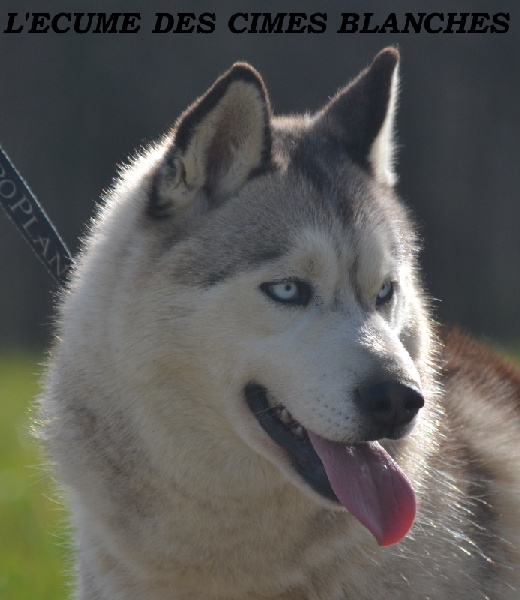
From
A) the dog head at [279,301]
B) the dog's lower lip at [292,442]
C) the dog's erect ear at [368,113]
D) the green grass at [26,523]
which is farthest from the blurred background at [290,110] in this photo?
the dog's lower lip at [292,442]

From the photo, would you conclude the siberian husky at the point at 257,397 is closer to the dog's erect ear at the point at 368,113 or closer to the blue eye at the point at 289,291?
the blue eye at the point at 289,291

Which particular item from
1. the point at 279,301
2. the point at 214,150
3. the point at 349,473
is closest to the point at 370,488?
the point at 349,473

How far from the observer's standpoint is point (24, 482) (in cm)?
614

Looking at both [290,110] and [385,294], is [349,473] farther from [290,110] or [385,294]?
[290,110]

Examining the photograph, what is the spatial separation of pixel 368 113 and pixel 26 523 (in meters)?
3.17

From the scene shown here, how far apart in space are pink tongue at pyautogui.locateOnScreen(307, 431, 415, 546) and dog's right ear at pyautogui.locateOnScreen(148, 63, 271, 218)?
0.84 meters

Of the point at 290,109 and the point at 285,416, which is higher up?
the point at 285,416

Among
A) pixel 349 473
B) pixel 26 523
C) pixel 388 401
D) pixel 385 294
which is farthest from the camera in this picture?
pixel 26 523

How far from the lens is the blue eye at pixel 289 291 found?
2.88m

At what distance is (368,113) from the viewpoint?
3.40 metres

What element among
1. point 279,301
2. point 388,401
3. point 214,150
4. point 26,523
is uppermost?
point 214,150

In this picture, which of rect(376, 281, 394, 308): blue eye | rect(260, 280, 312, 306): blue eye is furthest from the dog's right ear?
rect(376, 281, 394, 308): blue eye

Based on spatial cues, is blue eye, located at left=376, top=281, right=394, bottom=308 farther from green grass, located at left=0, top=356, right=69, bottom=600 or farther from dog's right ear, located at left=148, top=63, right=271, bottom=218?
green grass, located at left=0, top=356, right=69, bottom=600

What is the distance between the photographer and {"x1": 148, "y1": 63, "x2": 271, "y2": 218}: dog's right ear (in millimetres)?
3018
